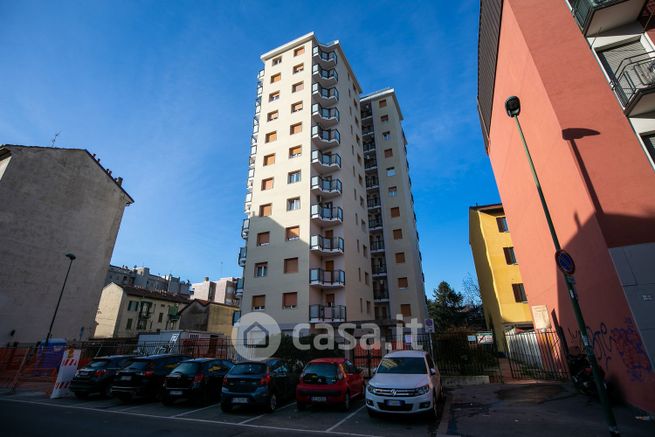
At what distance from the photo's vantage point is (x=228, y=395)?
359 inches

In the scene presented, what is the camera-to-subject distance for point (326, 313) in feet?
76.5

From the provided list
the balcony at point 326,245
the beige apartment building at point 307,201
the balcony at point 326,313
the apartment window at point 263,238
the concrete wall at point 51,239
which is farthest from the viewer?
the apartment window at point 263,238

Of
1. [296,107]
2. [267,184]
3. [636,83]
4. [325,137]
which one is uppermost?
[296,107]

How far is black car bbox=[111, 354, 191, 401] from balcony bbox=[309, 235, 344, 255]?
14740 millimetres

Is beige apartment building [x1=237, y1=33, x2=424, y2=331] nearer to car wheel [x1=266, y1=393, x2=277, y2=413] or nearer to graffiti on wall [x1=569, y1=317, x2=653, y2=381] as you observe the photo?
car wheel [x1=266, y1=393, x2=277, y2=413]

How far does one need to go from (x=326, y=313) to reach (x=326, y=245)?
5463mm

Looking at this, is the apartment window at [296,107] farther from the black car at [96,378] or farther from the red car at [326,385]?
the red car at [326,385]

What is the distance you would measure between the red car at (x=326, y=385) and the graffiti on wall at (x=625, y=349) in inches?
284

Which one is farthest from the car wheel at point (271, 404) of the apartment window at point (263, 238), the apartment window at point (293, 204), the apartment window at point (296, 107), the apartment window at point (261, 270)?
the apartment window at point (296, 107)

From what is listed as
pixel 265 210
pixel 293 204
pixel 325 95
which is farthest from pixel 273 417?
pixel 325 95

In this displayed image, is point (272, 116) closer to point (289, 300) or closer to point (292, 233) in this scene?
point (292, 233)

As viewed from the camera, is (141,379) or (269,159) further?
(269,159)

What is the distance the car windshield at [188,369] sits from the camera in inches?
400

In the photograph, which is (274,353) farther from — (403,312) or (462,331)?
(403,312)
